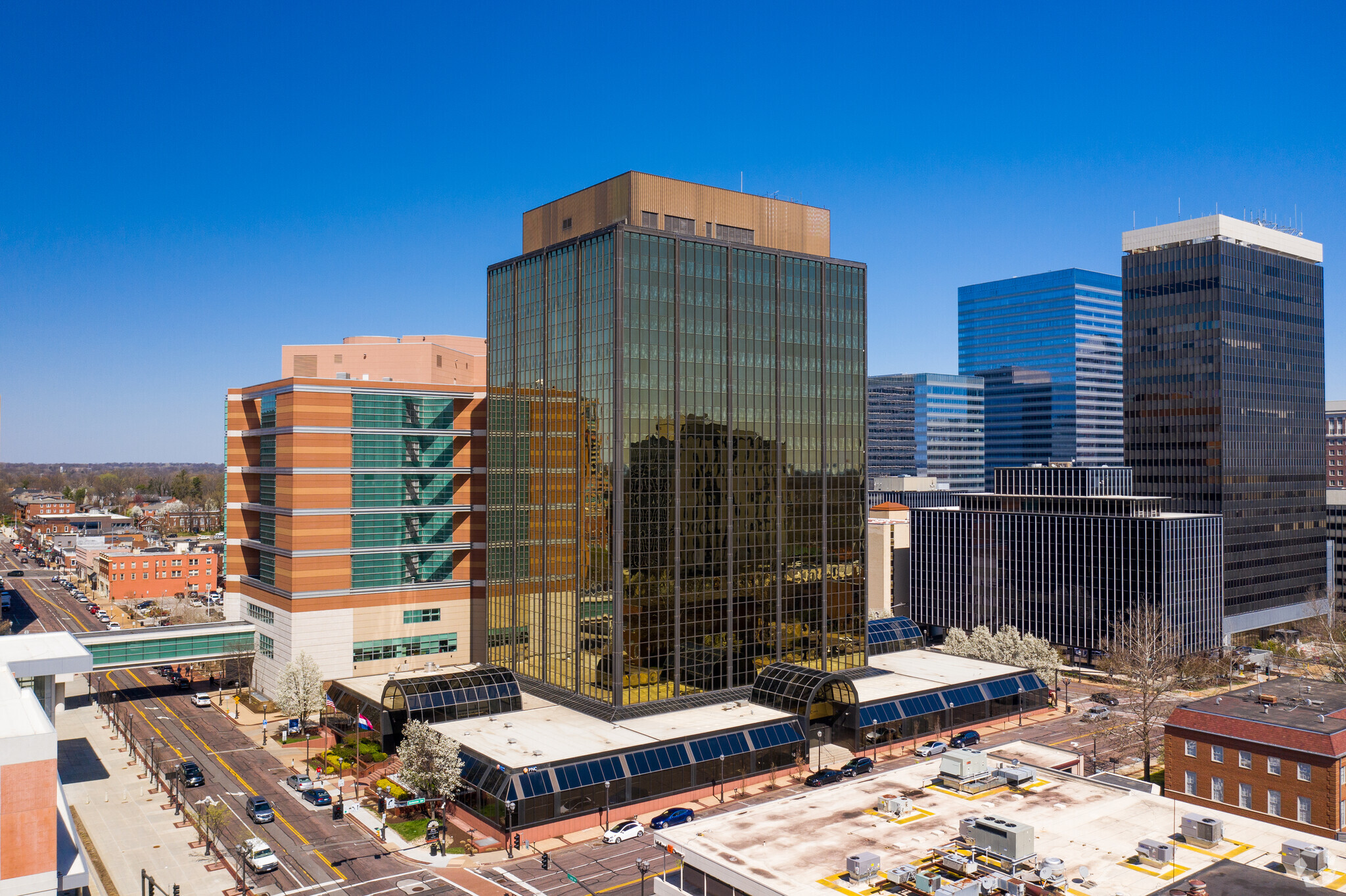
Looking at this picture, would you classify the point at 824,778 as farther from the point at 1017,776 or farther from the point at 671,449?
the point at 671,449

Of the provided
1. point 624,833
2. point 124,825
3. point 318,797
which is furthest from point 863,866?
point 124,825

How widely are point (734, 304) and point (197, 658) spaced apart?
79.2 metres

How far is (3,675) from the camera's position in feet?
208

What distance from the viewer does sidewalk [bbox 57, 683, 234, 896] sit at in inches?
2532

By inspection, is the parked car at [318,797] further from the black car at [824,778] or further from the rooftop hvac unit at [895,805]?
the rooftop hvac unit at [895,805]

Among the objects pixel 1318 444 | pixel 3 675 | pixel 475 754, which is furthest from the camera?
pixel 1318 444

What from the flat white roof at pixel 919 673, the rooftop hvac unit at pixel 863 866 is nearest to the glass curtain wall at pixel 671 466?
the flat white roof at pixel 919 673

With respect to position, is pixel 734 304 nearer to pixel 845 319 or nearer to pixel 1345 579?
pixel 845 319

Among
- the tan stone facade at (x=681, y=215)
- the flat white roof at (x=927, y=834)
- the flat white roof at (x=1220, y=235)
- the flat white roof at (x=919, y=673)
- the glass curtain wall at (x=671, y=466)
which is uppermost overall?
the flat white roof at (x=1220, y=235)

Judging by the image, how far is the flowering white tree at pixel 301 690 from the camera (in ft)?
322

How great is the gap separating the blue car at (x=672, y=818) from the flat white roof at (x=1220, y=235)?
144754mm

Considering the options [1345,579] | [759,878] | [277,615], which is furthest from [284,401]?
[1345,579]

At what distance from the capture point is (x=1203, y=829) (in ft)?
153

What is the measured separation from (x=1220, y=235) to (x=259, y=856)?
171304 millimetres
